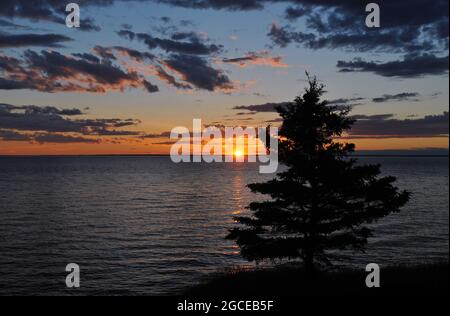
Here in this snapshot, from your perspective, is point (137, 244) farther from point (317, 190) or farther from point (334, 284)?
point (317, 190)

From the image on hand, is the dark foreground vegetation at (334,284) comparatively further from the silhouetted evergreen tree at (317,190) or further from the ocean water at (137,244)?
the ocean water at (137,244)

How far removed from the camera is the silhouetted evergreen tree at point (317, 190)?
21625 millimetres

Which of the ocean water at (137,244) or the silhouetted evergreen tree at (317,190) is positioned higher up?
the silhouetted evergreen tree at (317,190)

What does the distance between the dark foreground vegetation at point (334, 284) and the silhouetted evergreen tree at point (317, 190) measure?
1.69 metres

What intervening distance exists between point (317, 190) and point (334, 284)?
5807mm

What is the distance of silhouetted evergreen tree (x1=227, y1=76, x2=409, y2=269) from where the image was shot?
2162 centimetres

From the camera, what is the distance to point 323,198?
2256cm

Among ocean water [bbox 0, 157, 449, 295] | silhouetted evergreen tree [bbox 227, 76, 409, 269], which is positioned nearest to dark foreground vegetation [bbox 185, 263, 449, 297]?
silhouetted evergreen tree [bbox 227, 76, 409, 269]

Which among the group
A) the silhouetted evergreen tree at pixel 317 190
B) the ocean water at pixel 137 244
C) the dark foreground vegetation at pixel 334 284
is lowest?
the ocean water at pixel 137 244

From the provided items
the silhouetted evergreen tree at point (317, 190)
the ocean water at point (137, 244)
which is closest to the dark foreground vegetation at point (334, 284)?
the silhouetted evergreen tree at point (317, 190)

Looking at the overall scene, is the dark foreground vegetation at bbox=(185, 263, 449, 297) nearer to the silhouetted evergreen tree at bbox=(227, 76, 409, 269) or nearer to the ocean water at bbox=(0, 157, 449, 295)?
the silhouetted evergreen tree at bbox=(227, 76, 409, 269)

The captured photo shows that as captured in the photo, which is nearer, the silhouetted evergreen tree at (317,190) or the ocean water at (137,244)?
the silhouetted evergreen tree at (317,190)

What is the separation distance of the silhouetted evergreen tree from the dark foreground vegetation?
1.69 m
